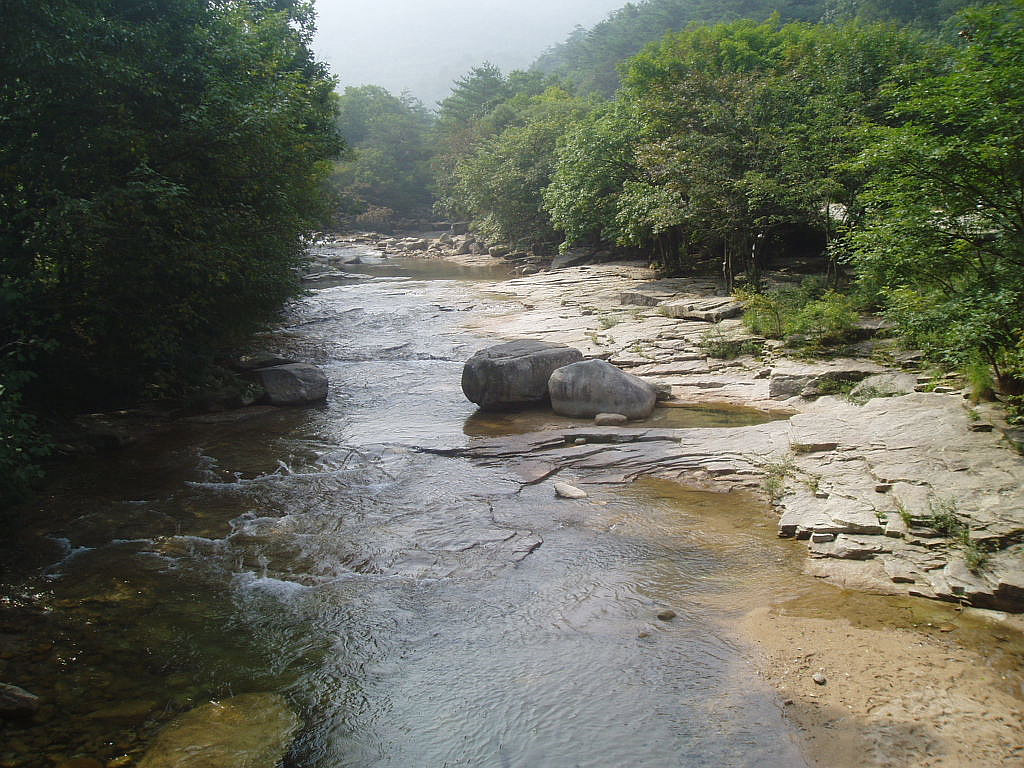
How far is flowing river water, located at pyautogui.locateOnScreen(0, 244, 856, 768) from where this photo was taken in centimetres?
468

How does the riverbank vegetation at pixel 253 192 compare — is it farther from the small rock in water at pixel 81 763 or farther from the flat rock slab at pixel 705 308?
the small rock in water at pixel 81 763

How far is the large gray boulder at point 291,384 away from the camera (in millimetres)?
12914

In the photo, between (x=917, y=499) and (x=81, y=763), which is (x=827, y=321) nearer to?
(x=917, y=499)

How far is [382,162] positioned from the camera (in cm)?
6134

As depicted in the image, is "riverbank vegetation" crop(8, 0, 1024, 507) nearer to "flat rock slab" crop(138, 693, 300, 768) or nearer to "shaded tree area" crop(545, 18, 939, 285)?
"shaded tree area" crop(545, 18, 939, 285)

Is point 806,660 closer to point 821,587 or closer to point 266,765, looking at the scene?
point 821,587

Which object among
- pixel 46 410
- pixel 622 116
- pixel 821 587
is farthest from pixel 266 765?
pixel 622 116

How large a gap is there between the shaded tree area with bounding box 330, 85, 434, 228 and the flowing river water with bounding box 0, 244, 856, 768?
46.1 m

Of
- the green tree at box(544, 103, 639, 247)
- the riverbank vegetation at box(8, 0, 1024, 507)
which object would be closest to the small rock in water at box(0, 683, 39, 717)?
the riverbank vegetation at box(8, 0, 1024, 507)

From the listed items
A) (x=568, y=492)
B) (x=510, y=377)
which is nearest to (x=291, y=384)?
(x=510, y=377)

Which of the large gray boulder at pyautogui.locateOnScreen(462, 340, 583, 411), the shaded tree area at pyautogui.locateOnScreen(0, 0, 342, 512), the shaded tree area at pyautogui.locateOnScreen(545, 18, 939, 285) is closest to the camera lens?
the shaded tree area at pyautogui.locateOnScreen(0, 0, 342, 512)

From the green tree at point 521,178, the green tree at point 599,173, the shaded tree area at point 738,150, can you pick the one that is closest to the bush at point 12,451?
the shaded tree area at point 738,150

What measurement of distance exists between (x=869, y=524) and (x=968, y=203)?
3.95 metres

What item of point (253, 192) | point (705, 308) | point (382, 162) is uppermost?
point (382, 162)
